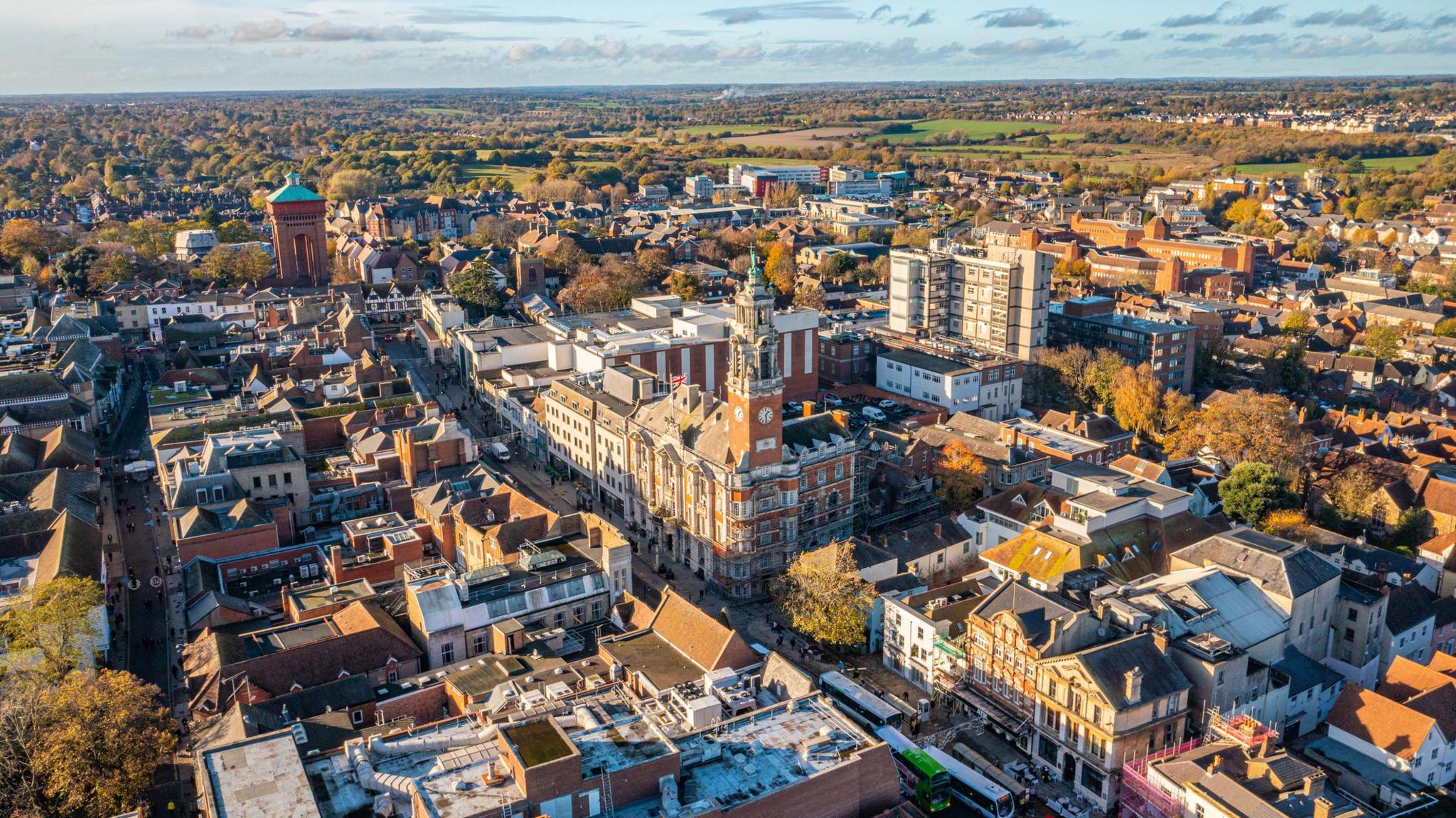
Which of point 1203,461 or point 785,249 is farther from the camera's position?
point 785,249

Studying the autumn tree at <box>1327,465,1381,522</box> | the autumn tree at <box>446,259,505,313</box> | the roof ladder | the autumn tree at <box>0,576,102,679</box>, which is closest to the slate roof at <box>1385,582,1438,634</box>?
the autumn tree at <box>1327,465,1381,522</box>

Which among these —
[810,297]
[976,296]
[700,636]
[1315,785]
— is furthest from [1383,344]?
[700,636]

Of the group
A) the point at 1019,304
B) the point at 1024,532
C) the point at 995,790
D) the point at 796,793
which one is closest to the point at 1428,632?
the point at 1024,532

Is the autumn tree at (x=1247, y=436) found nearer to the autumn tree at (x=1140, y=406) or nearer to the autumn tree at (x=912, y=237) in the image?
the autumn tree at (x=1140, y=406)

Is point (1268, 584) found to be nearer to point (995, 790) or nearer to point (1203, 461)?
point (995, 790)

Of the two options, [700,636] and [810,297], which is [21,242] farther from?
[700,636]

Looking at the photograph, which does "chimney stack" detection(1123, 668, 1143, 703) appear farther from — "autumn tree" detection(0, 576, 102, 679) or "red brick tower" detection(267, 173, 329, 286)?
"red brick tower" detection(267, 173, 329, 286)

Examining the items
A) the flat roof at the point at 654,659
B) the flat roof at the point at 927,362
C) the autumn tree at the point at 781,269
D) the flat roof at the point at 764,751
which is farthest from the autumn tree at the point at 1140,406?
the autumn tree at the point at 781,269
